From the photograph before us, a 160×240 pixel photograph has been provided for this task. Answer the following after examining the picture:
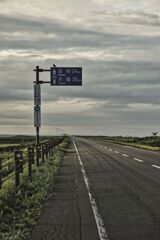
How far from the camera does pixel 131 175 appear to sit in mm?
18953

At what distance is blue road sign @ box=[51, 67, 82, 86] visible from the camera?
114ft

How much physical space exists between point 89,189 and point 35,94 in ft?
53.7

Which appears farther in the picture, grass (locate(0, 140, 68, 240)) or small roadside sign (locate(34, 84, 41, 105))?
small roadside sign (locate(34, 84, 41, 105))

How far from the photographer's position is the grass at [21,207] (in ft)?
27.1

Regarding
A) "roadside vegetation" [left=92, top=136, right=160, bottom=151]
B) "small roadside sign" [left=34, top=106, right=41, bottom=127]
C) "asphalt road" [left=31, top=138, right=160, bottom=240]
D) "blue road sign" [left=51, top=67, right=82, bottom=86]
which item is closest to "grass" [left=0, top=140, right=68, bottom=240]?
"asphalt road" [left=31, top=138, right=160, bottom=240]

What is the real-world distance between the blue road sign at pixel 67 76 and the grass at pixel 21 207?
1886 cm

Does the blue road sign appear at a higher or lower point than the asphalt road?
higher

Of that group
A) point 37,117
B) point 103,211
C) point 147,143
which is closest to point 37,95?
point 37,117

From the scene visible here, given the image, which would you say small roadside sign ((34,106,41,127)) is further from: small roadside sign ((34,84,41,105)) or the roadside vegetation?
the roadside vegetation

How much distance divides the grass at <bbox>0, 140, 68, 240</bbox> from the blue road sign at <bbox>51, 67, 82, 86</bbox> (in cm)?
1886

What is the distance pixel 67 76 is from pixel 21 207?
24.9 m

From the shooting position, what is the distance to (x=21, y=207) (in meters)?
11.0

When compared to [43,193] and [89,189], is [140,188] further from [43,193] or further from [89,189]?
[43,193]

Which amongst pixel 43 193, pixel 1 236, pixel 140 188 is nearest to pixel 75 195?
pixel 43 193
